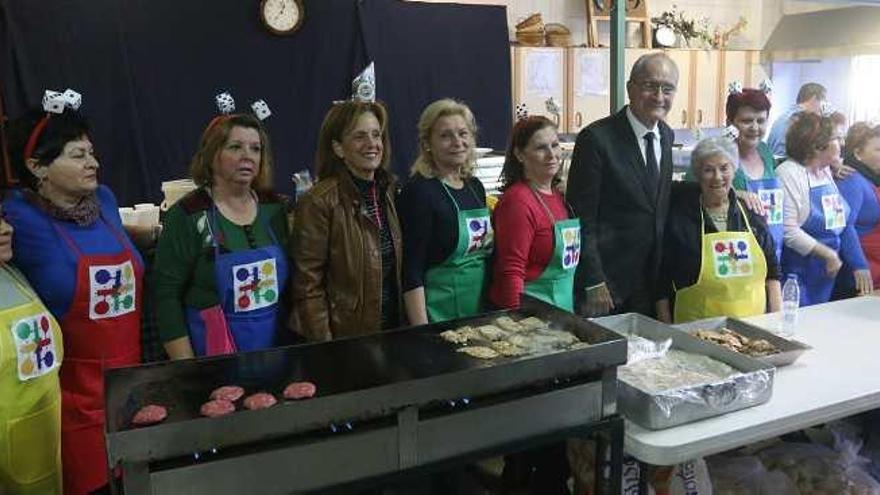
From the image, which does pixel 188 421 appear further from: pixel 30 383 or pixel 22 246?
pixel 22 246

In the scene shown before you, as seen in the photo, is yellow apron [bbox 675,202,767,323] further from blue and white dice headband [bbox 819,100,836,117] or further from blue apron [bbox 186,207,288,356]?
blue apron [bbox 186,207,288,356]

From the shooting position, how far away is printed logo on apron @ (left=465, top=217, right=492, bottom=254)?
2189mm

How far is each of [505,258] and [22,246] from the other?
129 cm

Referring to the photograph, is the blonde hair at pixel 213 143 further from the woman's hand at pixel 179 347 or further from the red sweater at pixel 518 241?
the red sweater at pixel 518 241

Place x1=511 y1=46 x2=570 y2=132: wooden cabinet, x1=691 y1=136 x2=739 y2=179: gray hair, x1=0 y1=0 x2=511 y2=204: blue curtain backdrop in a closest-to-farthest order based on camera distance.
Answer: x1=691 y1=136 x2=739 y2=179: gray hair < x1=0 y1=0 x2=511 y2=204: blue curtain backdrop < x1=511 y1=46 x2=570 y2=132: wooden cabinet

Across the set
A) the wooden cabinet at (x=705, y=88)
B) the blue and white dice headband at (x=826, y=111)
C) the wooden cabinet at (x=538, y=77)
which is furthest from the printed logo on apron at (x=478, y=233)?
the wooden cabinet at (x=705, y=88)

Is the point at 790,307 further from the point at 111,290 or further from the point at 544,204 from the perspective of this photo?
the point at 111,290

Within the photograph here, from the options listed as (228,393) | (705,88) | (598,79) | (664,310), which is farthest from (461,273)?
(705,88)

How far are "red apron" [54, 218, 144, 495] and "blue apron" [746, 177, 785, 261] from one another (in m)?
2.14

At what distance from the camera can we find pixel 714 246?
2350 millimetres

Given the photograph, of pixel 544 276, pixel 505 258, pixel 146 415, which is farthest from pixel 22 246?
pixel 544 276

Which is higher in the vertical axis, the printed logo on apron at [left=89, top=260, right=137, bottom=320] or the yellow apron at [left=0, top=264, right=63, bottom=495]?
the printed logo on apron at [left=89, top=260, right=137, bottom=320]

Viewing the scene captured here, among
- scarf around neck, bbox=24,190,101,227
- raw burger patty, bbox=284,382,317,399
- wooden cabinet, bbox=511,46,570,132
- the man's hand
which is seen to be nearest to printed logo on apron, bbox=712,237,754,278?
the man's hand

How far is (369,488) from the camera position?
136 centimetres
